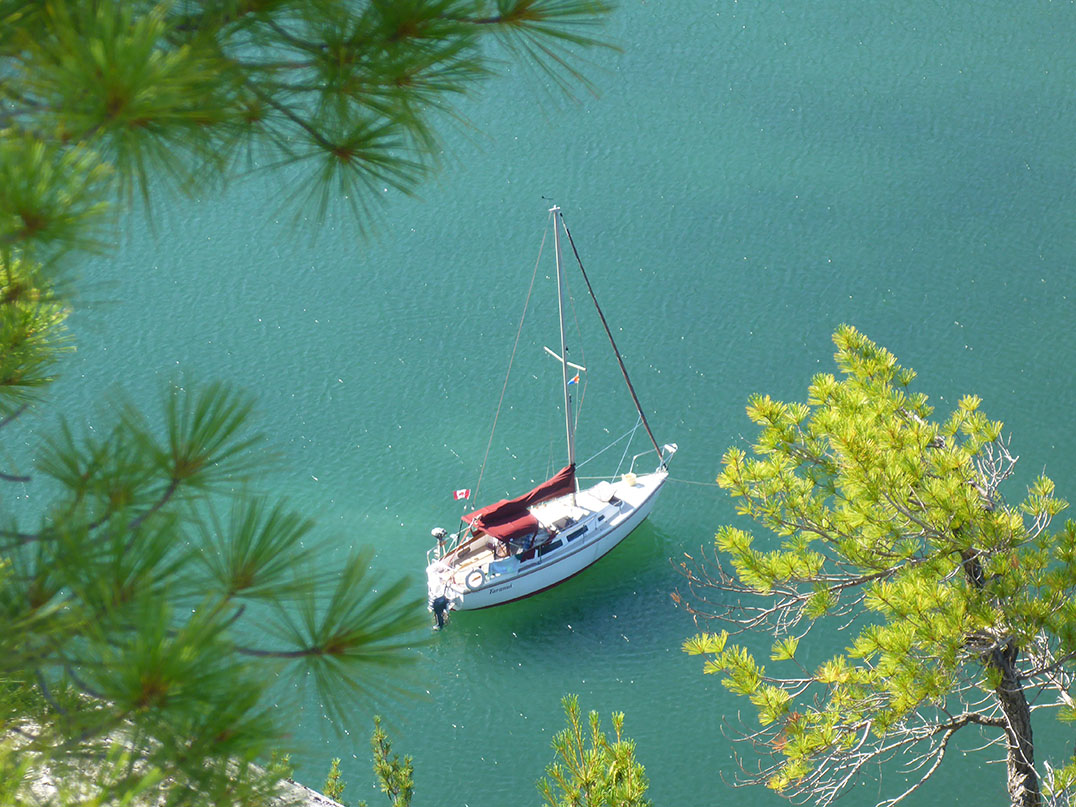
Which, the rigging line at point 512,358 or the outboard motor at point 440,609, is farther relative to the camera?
the rigging line at point 512,358

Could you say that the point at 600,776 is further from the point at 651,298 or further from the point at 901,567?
the point at 651,298

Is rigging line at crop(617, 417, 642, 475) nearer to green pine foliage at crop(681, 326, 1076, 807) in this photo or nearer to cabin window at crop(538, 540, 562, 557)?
cabin window at crop(538, 540, 562, 557)

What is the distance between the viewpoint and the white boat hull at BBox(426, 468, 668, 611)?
871cm

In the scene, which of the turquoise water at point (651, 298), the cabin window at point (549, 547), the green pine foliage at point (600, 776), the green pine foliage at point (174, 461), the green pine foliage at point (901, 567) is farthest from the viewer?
the cabin window at point (549, 547)

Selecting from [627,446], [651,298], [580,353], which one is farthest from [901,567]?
[651,298]

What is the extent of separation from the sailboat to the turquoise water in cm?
20

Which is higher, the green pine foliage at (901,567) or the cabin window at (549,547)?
the cabin window at (549,547)

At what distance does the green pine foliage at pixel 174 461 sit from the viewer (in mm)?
1686

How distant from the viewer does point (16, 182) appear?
1688mm

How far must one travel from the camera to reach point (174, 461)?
2.12 meters

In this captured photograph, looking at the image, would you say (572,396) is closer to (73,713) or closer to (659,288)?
(659,288)

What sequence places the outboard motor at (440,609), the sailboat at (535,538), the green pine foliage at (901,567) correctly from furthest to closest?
the sailboat at (535,538)
the outboard motor at (440,609)
the green pine foliage at (901,567)

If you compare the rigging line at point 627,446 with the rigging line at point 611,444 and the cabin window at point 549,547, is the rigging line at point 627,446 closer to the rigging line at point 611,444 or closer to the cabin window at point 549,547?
the rigging line at point 611,444

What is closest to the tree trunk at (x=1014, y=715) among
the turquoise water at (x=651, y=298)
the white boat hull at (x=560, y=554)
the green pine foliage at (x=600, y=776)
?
the green pine foliage at (x=600, y=776)
